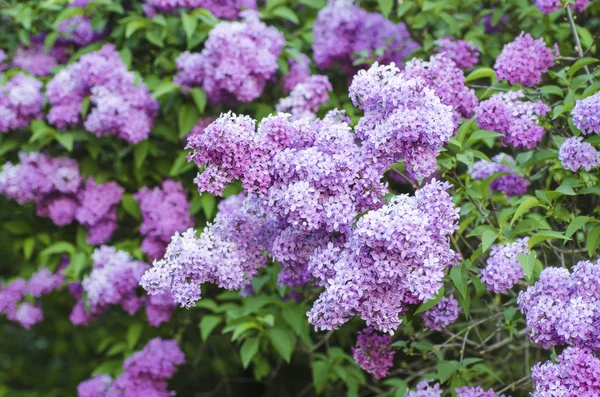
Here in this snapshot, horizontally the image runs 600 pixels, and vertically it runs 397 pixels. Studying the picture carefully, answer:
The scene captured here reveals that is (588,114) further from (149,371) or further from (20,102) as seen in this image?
(20,102)

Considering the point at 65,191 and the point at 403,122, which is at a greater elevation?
the point at 403,122

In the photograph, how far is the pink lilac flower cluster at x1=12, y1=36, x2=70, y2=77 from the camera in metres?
4.51

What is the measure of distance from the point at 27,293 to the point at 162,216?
112cm

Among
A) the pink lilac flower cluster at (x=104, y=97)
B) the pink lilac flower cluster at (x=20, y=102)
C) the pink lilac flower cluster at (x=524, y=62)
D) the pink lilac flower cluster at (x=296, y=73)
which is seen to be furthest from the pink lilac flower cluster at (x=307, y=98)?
the pink lilac flower cluster at (x=20, y=102)

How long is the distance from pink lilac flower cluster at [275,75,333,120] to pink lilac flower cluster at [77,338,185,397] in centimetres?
138

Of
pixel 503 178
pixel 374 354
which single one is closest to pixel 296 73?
pixel 503 178

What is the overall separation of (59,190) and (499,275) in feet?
8.72

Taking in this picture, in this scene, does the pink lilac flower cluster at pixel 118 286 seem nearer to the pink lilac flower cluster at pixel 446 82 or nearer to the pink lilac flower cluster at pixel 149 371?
the pink lilac flower cluster at pixel 149 371

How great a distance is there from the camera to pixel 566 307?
2316mm

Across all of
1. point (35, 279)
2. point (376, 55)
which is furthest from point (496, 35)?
point (35, 279)

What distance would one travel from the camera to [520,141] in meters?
2.82

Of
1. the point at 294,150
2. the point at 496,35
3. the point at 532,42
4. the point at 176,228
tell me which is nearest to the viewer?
the point at 294,150

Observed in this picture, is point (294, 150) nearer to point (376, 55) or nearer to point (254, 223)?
point (254, 223)

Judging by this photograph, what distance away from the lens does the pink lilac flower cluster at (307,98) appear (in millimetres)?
3633
